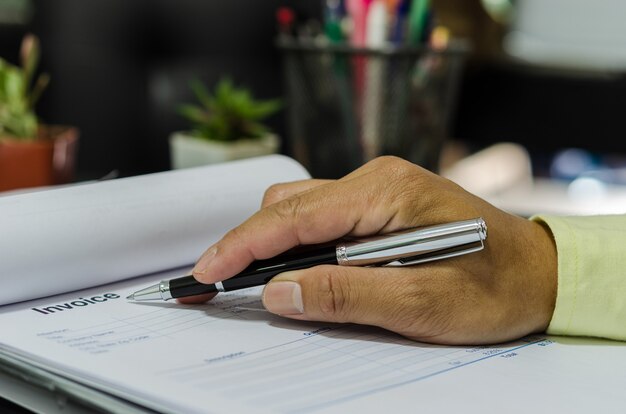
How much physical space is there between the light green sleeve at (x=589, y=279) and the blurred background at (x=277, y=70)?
401mm

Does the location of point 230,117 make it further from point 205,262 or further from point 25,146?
point 205,262

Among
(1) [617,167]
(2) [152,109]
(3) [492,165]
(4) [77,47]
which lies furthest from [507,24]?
(4) [77,47]

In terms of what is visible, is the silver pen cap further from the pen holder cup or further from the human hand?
the pen holder cup

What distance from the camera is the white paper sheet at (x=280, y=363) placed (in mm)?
419

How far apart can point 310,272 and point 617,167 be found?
4.93 feet

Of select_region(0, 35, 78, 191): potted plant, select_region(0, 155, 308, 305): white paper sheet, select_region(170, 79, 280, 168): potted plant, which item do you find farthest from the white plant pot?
select_region(0, 155, 308, 305): white paper sheet

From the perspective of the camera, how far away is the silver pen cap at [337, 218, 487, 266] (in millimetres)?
505

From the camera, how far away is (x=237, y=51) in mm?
1496

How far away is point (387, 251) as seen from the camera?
0.50 metres

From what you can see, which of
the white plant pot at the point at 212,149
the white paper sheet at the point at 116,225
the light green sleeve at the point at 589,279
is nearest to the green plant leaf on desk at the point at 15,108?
the white plant pot at the point at 212,149

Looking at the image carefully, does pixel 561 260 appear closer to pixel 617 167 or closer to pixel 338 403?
pixel 338 403

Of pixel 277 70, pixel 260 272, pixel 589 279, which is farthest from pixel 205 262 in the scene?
pixel 277 70

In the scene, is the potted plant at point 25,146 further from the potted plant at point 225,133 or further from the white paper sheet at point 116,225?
the white paper sheet at point 116,225

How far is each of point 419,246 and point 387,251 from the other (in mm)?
18
